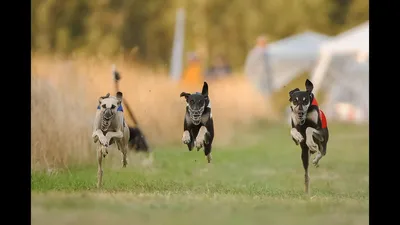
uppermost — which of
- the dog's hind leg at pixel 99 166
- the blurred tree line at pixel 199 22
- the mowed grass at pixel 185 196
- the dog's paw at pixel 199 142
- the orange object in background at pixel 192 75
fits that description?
the blurred tree line at pixel 199 22

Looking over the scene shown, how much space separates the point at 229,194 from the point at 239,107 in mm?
2921

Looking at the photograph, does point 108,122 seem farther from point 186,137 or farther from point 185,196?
point 185,196

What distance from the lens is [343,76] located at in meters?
11.3

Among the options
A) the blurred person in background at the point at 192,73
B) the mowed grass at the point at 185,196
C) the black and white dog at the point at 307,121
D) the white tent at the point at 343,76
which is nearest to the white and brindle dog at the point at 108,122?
the mowed grass at the point at 185,196

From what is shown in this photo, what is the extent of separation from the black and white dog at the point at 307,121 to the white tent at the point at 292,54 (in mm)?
6343

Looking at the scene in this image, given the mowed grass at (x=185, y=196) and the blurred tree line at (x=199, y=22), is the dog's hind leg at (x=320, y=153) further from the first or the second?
the blurred tree line at (x=199, y=22)

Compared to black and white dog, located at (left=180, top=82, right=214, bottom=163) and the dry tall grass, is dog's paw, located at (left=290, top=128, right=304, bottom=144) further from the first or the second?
the dry tall grass

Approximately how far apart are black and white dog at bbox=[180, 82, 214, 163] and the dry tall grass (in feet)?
4.31

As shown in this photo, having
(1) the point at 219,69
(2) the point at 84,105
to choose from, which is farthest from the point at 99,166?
(1) the point at 219,69

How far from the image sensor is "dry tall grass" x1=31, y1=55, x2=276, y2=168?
6.27m

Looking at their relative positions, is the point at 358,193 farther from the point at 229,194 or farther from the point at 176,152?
the point at 176,152

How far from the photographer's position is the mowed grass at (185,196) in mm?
5199

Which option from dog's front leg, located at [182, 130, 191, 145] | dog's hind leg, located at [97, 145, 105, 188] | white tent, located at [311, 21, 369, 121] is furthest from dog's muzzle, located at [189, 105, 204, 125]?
white tent, located at [311, 21, 369, 121]

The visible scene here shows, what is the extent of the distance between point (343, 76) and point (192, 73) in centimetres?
339
